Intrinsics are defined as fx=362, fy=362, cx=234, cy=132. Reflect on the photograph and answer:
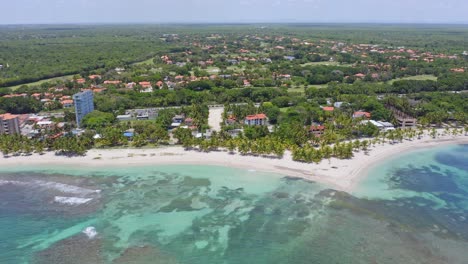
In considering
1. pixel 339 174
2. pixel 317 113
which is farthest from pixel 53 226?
pixel 317 113

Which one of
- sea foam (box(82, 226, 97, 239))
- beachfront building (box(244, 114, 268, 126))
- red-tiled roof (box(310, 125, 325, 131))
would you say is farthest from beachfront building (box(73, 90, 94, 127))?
red-tiled roof (box(310, 125, 325, 131))

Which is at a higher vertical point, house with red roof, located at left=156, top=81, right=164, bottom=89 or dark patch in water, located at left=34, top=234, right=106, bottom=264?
house with red roof, located at left=156, top=81, right=164, bottom=89

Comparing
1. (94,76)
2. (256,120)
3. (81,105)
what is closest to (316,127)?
(256,120)

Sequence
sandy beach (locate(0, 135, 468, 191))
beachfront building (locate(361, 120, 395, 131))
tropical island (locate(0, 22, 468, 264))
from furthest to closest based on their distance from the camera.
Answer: beachfront building (locate(361, 120, 395, 131)) < sandy beach (locate(0, 135, 468, 191)) < tropical island (locate(0, 22, 468, 264))

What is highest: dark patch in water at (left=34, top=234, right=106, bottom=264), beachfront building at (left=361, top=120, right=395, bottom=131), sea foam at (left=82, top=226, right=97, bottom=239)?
beachfront building at (left=361, top=120, right=395, bottom=131)

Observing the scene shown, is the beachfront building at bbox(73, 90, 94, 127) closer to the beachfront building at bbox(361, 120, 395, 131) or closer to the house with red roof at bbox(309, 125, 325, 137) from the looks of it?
the house with red roof at bbox(309, 125, 325, 137)

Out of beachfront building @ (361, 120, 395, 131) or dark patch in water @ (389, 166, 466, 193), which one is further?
beachfront building @ (361, 120, 395, 131)
